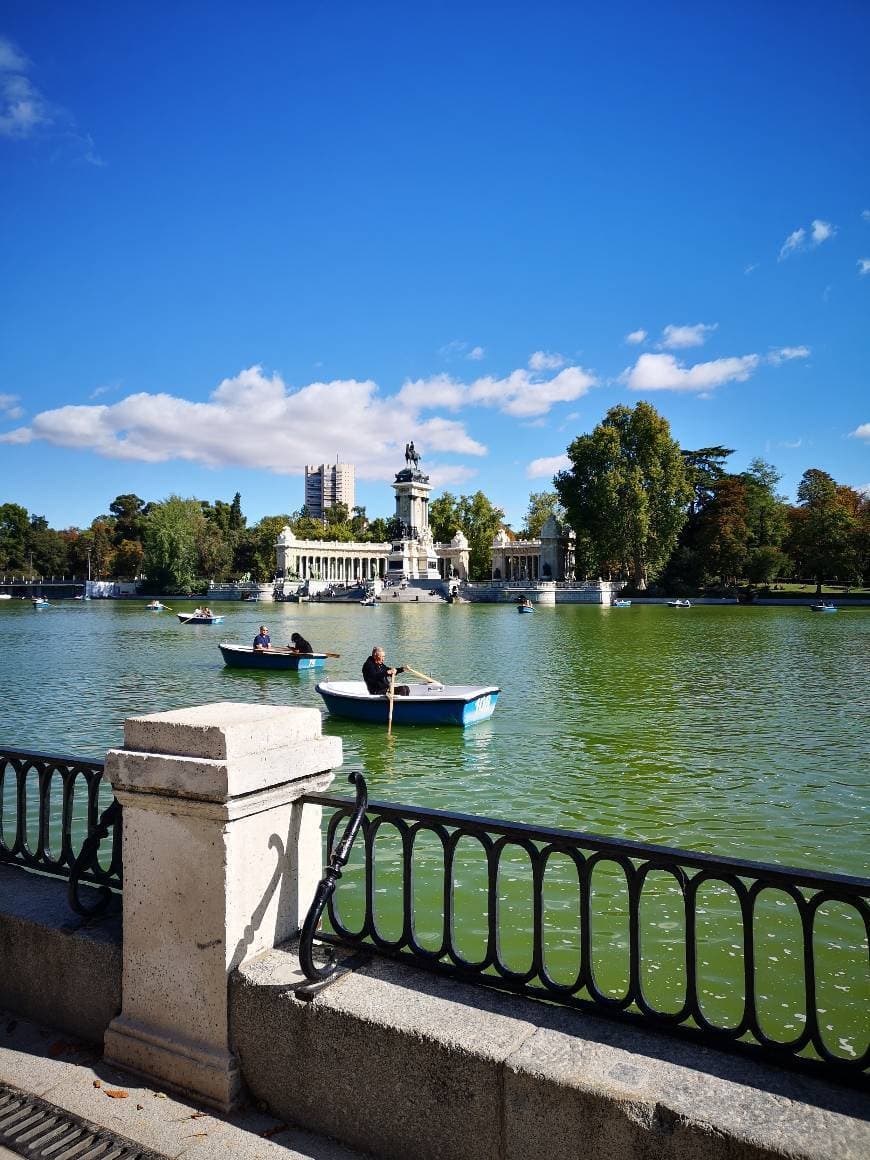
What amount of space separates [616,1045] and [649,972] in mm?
3677

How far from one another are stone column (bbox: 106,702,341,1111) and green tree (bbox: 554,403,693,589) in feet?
245

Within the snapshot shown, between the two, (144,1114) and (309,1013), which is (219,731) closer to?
(309,1013)

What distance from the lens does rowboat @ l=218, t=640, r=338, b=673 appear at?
2616 cm

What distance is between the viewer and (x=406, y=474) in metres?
114

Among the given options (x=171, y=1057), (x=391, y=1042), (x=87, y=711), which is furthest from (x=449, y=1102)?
(x=87, y=711)

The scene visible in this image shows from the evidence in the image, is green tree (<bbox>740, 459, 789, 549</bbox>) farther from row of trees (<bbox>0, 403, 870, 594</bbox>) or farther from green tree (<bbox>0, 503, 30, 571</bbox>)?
green tree (<bbox>0, 503, 30, 571</bbox>)

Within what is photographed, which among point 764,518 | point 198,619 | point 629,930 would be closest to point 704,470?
point 764,518

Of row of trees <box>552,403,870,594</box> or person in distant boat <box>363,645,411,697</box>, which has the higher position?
row of trees <box>552,403,870,594</box>

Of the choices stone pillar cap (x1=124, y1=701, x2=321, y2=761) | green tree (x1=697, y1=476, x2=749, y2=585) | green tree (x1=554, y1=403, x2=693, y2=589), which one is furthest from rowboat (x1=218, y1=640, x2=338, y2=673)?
green tree (x1=697, y1=476, x2=749, y2=585)

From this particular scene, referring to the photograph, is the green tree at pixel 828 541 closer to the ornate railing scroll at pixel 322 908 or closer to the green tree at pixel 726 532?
the green tree at pixel 726 532

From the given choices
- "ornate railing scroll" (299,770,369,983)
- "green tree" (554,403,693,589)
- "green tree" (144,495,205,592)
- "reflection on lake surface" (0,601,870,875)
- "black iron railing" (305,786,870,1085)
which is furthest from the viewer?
"green tree" (144,495,205,592)

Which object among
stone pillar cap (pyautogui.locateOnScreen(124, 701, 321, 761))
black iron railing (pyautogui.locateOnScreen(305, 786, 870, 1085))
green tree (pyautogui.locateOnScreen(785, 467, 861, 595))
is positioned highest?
green tree (pyautogui.locateOnScreen(785, 467, 861, 595))

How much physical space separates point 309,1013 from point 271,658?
23.6m

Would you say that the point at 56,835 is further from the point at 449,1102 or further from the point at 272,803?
the point at 449,1102
